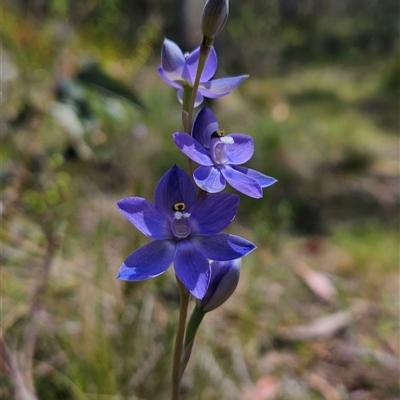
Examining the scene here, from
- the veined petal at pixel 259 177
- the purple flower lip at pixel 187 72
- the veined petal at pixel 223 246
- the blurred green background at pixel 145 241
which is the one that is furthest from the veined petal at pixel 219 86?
the blurred green background at pixel 145 241

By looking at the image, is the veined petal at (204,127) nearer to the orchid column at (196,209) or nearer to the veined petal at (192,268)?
the orchid column at (196,209)

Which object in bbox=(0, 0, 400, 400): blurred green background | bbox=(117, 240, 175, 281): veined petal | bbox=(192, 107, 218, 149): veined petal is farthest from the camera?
bbox=(0, 0, 400, 400): blurred green background

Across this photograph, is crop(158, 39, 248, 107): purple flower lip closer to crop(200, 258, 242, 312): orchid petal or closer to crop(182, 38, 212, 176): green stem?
crop(182, 38, 212, 176): green stem

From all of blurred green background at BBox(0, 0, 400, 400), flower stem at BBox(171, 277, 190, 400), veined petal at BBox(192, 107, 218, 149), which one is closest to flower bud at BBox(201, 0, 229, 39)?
veined petal at BBox(192, 107, 218, 149)

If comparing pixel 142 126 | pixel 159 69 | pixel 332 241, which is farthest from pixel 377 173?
pixel 159 69

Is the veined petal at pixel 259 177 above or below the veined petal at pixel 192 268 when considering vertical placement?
above

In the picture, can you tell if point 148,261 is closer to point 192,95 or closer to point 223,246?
point 223,246

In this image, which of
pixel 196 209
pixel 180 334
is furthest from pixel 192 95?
pixel 180 334

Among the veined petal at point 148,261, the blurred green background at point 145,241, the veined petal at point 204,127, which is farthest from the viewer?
the blurred green background at point 145,241
